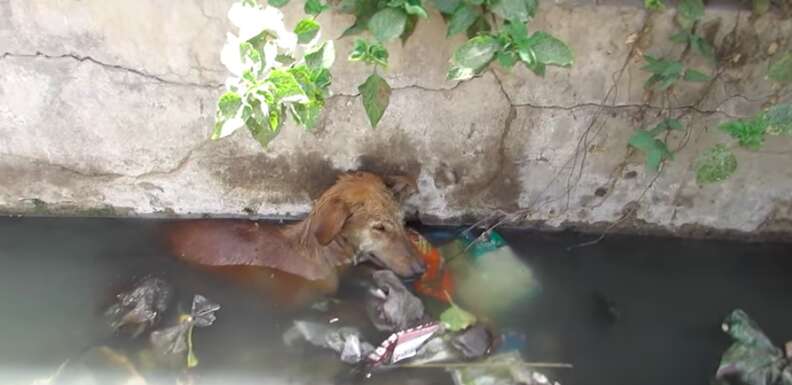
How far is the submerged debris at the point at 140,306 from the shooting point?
2.85m

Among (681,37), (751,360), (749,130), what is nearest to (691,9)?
(681,37)

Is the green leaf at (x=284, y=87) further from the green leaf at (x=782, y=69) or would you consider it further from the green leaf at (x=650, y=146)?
the green leaf at (x=782, y=69)

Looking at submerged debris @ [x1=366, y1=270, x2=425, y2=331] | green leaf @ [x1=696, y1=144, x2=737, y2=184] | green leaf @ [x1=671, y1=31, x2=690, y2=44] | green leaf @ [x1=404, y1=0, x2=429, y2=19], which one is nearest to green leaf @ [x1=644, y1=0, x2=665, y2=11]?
green leaf @ [x1=671, y1=31, x2=690, y2=44]

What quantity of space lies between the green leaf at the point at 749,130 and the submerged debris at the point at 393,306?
142cm

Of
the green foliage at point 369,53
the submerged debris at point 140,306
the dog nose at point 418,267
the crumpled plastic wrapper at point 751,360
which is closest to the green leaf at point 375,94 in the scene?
the green foliage at point 369,53

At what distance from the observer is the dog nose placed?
10.00ft

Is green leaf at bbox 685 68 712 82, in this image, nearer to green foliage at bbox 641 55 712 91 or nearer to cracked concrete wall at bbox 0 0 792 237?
green foliage at bbox 641 55 712 91

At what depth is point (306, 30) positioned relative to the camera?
2.27 m

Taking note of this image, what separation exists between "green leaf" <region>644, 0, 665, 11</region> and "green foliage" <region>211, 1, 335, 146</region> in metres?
1.14

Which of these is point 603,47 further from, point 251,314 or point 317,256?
point 251,314

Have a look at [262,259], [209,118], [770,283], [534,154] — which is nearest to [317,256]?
[262,259]

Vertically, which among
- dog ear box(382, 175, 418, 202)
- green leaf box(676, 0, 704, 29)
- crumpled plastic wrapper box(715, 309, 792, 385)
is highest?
green leaf box(676, 0, 704, 29)

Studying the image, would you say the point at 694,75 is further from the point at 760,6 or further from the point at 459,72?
the point at 459,72

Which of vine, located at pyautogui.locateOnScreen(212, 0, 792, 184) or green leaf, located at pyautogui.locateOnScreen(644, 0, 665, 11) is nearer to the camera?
vine, located at pyautogui.locateOnScreen(212, 0, 792, 184)
